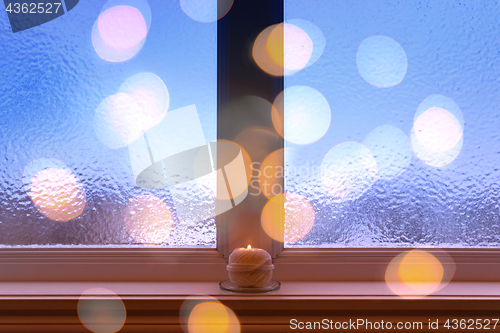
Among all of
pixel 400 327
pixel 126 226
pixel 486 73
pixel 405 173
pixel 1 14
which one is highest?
pixel 1 14

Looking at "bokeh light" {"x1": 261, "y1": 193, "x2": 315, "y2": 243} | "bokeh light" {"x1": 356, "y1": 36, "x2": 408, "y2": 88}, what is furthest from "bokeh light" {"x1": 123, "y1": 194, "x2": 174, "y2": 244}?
"bokeh light" {"x1": 356, "y1": 36, "x2": 408, "y2": 88}

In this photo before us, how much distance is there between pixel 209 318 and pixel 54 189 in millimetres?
671

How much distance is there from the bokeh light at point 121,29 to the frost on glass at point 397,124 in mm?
525

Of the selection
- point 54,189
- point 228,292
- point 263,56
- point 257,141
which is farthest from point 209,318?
point 263,56

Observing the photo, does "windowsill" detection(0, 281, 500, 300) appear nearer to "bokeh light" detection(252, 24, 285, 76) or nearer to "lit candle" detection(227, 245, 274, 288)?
"lit candle" detection(227, 245, 274, 288)

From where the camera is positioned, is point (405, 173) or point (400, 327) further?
point (405, 173)

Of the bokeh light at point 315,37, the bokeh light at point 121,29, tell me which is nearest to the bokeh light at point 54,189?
the bokeh light at point 121,29

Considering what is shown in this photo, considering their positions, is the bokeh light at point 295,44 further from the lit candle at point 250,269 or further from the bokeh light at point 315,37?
the lit candle at point 250,269

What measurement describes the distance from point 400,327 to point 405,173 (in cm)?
49

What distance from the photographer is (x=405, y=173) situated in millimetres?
1038

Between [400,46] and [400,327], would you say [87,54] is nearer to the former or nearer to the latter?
[400,46]

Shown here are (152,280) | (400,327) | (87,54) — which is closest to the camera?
(400,327)

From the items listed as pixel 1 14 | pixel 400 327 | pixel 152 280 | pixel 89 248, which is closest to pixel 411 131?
pixel 400 327

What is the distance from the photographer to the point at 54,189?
3.34 ft
